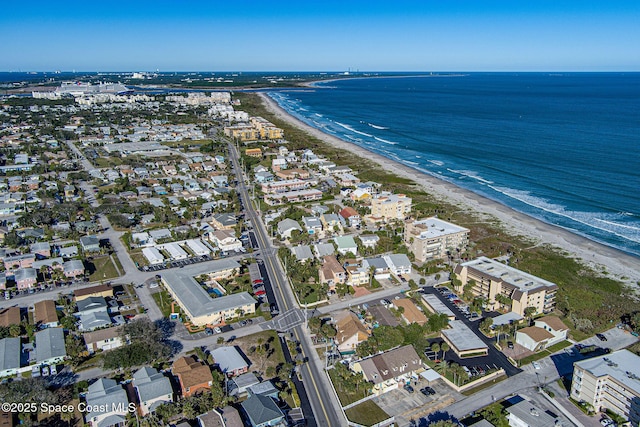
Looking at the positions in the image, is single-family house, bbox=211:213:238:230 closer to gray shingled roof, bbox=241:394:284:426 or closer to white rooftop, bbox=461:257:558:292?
white rooftop, bbox=461:257:558:292

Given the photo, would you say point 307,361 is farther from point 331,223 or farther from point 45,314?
point 331,223

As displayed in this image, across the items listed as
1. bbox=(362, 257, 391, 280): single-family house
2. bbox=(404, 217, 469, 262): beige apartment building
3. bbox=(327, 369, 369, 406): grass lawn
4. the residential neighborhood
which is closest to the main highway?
the residential neighborhood

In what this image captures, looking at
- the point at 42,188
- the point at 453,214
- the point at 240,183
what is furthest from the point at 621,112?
the point at 42,188

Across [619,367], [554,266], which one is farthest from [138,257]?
[554,266]

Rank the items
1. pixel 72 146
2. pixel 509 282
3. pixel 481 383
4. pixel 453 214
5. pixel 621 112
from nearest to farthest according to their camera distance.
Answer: pixel 481 383
pixel 509 282
pixel 453 214
pixel 72 146
pixel 621 112

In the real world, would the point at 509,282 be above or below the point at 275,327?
above

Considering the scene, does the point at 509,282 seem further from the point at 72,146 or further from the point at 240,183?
the point at 72,146

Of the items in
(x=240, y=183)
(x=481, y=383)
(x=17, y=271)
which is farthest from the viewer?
(x=240, y=183)
